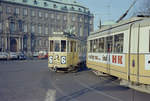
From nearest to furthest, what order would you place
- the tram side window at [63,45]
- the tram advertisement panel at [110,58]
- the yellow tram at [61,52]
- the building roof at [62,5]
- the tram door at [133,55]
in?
the tram door at [133,55] < the tram advertisement panel at [110,58] < the yellow tram at [61,52] < the tram side window at [63,45] < the building roof at [62,5]

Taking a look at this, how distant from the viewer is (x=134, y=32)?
26.0 feet

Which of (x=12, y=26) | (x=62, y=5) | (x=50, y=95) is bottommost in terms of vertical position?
(x=50, y=95)

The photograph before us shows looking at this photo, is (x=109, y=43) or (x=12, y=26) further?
(x=12, y=26)

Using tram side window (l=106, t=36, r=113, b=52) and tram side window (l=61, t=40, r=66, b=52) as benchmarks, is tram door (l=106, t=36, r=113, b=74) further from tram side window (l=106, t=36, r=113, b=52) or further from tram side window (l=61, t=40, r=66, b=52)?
tram side window (l=61, t=40, r=66, b=52)

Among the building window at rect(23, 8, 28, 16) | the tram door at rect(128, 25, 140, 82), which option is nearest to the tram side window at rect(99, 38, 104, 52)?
the tram door at rect(128, 25, 140, 82)

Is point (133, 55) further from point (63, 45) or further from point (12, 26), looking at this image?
point (12, 26)

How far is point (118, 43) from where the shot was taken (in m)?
9.28

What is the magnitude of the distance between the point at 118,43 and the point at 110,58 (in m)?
1.21

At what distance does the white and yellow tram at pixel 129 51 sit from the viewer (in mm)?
7403

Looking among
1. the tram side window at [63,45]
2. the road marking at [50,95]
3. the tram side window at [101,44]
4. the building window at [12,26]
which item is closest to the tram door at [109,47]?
the tram side window at [101,44]

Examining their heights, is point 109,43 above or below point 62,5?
below

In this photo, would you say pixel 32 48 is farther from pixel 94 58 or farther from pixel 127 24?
pixel 127 24

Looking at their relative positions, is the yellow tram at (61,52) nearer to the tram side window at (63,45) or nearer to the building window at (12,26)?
the tram side window at (63,45)

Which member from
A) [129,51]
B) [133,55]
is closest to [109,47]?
[129,51]
